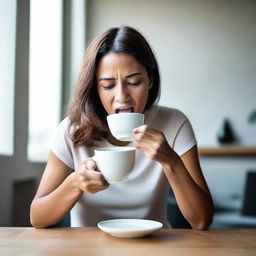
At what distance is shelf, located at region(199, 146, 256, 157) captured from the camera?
3.56m

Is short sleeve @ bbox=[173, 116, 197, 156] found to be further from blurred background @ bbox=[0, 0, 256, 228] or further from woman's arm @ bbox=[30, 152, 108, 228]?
blurred background @ bbox=[0, 0, 256, 228]

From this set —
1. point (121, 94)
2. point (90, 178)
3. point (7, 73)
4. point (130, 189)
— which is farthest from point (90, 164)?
point (7, 73)

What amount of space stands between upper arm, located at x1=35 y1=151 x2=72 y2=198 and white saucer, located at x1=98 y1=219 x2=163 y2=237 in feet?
0.92

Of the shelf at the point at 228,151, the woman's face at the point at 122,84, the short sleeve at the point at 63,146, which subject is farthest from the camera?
the shelf at the point at 228,151

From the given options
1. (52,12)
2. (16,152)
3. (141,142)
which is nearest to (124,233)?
(141,142)

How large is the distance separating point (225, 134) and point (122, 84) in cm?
268

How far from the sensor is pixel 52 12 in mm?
3094

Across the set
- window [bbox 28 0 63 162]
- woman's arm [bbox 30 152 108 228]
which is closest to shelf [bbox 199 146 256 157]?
window [bbox 28 0 63 162]

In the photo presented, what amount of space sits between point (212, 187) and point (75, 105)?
8.58 ft

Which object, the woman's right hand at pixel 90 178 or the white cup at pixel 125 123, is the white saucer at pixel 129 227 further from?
the white cup at pixel 125 123

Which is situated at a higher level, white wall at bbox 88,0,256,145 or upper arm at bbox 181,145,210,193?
white wall at bbox 88,0,256,145

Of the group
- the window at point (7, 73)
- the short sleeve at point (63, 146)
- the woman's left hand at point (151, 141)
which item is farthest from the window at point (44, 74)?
the woman's left hand at point (151, 141)

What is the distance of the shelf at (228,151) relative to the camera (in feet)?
11.7

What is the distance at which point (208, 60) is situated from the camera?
3.81m
